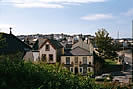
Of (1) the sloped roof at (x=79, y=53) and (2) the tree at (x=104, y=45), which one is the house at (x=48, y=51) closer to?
(1) the sloped roof at (x=79, y=53)

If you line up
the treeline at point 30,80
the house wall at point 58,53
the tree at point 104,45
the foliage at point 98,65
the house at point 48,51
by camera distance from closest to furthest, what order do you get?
the treeline at point 30,80 < the house at point 48,51 < the house wall at point 58,53 < the foliage at point 98,65 < the tree at point 104,45

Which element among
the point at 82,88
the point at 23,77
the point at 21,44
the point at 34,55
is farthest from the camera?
the point at 34,55

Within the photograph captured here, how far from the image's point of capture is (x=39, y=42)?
34.9m

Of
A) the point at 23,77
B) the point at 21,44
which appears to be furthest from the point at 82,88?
the point at 21,44

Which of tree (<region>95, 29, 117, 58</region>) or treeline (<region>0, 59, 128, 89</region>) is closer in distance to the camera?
treeline (<region>0, 59, 128, 89</region>)

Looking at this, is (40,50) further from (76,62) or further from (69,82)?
(69,82)

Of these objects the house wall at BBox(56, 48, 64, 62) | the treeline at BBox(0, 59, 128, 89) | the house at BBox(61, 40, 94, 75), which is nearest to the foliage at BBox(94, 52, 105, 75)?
the house at BBox(61, 40, 94, 75)

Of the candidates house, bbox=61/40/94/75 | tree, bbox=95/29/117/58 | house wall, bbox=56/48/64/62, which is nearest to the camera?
house, bbox=61/40/94/75

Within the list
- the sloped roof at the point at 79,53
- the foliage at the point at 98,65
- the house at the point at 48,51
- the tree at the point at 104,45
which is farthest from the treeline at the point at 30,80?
the tree at the point at 104,45

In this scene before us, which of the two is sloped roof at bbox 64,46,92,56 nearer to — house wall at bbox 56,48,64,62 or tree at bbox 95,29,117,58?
house wall at bbox 56,48,64,62

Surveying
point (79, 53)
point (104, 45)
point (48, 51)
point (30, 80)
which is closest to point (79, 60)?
point (79, 53)

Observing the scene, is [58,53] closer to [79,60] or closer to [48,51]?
[48,51]

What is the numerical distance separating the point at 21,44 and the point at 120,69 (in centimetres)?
2505

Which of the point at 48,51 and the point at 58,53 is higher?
the point at 48,51
